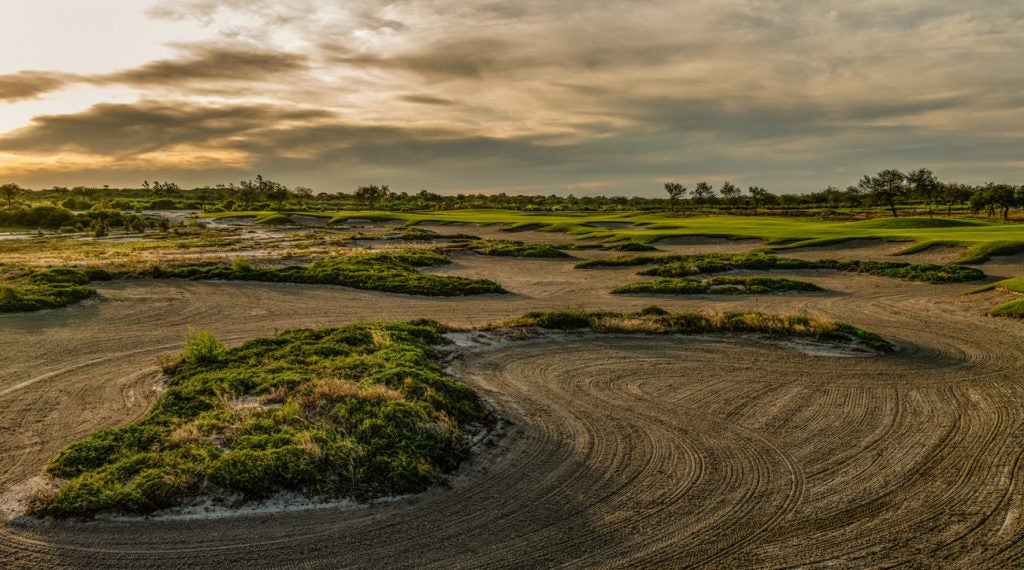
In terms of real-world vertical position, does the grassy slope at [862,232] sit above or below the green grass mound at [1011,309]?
above

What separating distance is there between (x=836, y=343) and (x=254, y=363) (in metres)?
17.8

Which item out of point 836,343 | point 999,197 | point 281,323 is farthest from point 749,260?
point 999,197

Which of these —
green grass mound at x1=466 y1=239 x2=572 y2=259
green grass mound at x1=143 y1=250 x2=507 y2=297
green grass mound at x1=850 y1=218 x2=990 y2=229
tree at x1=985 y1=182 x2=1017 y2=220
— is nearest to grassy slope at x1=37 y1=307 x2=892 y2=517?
green grass mound at x1=143 y1=250 x2=507 y2=297

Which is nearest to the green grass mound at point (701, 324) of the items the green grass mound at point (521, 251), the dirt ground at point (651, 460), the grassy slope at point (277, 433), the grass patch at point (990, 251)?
the dirt ground at point (651, 460)

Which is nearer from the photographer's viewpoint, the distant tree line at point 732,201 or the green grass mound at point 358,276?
the green grass mound at point 358,276

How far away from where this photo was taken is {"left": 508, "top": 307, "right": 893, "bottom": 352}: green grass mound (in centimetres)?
2012

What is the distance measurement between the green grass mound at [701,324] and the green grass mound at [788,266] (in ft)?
51.0

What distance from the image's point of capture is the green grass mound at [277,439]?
9117 millimetres

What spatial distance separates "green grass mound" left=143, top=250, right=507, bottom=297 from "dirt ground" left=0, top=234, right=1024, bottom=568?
10127 millimetres

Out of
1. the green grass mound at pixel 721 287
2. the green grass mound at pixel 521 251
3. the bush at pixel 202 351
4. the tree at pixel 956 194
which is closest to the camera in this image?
the bush at pixel 202 351

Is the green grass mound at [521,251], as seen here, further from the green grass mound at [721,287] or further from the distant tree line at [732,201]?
the distant tree line at [732,201]

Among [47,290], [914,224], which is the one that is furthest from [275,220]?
[914,224]

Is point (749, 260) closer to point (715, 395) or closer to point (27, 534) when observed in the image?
point (715, 395)

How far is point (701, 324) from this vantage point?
21.4 m
